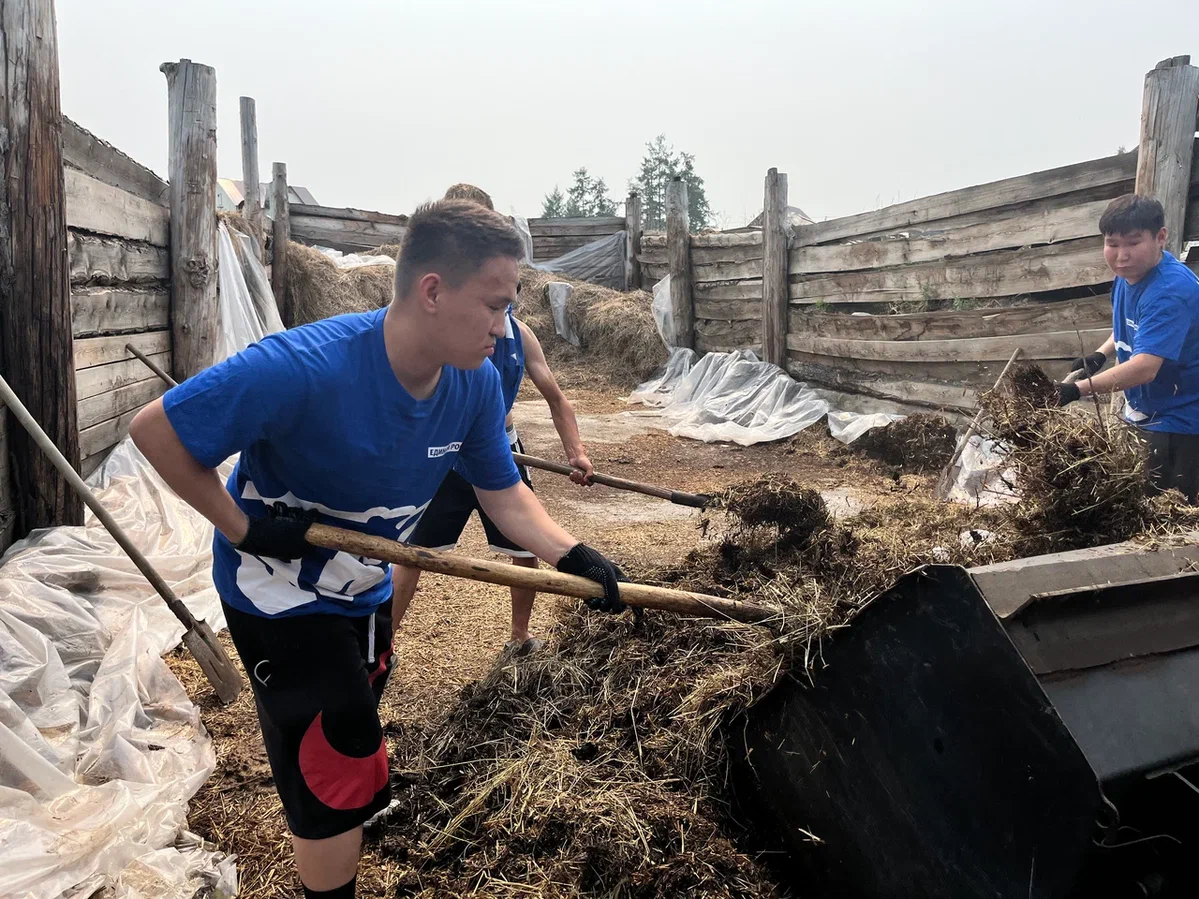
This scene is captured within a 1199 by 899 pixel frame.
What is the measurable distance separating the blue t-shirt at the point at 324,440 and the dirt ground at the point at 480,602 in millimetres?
953

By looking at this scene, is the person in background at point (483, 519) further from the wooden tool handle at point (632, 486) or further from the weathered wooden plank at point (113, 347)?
the weathered wooden plank at point (113, 347)

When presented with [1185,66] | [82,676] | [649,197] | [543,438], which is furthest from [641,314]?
[649,197]

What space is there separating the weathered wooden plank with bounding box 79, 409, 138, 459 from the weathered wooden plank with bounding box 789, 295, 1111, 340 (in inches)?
260

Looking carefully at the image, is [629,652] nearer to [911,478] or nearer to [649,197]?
[911,478]

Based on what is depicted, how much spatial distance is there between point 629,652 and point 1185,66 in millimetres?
5091

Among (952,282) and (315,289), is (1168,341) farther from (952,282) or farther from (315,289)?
(315,289)

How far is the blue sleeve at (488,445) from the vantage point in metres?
2.25

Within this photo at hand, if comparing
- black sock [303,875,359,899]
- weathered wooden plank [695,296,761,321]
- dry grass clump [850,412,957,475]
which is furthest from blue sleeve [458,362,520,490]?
weathered wooden plank [695,296,761,321]

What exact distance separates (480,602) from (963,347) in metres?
5.12

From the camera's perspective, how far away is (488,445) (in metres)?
2.33

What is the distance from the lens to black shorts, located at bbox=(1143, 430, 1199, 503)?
3617 millimetres

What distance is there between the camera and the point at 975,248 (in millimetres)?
7176

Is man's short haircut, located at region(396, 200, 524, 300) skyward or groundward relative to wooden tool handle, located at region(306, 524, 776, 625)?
skyward

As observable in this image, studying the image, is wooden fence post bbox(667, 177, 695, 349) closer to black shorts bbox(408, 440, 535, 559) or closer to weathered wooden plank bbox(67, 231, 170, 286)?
weathered wooden plank bbox(67, 231, 170, 286)
